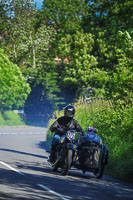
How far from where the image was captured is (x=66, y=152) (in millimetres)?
12992

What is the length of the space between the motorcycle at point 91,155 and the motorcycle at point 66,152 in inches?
8.0

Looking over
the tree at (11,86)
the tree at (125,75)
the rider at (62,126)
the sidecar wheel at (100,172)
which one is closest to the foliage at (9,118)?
the tree at (11,86)

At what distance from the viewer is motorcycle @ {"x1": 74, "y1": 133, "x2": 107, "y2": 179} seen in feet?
42.2

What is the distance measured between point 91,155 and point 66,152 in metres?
0.66

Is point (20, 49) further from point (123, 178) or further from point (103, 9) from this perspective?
point (123, 178)

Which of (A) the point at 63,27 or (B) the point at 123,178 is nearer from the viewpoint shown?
(B) the point at 123,178

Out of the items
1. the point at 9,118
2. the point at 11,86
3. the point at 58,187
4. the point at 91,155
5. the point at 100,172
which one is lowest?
the point at 58,187

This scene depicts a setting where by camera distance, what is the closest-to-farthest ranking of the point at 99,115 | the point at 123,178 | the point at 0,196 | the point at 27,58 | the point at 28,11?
the point at 0,196 < the point at 123,178 < the point at 99,115 < the point at 28,11 < the point at 27,58

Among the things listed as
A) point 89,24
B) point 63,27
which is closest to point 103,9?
point 89,24

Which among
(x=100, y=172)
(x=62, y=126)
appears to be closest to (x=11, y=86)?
(x=62, y=126)

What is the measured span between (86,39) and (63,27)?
1822cm

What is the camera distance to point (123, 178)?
13.7 m

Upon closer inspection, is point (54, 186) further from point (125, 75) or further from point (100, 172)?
point (125, 75)

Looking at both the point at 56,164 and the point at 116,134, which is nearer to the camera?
the point at 56,164
